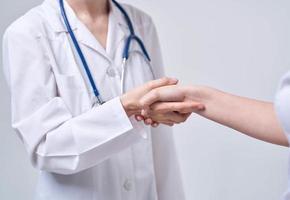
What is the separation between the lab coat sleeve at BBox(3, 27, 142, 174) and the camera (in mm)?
946

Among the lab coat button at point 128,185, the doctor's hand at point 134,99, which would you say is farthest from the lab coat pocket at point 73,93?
the lab coat button at point 128,185

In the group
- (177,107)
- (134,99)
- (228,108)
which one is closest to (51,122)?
(134,99)

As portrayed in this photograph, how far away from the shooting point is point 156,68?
128cm

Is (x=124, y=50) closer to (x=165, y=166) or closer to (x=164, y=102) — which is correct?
(x=164, y=102)

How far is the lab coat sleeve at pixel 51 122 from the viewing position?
946mm

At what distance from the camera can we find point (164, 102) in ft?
3.51

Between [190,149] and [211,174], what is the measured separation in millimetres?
126

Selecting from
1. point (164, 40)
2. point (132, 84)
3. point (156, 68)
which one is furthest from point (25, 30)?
point (164, 40)

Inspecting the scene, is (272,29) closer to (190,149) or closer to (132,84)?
(190,149)

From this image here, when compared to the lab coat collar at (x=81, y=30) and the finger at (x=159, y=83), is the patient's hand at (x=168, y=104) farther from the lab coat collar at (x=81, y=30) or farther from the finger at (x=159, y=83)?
the lab coat collar at (x=81, y=30)

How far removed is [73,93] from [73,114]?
0.05 metres

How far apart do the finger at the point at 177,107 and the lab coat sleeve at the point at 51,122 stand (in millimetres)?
116

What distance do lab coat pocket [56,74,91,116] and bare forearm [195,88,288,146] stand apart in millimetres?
294

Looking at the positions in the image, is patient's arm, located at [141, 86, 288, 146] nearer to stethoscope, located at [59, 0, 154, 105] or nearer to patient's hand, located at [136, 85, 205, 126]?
patient's hand, located at [136, 85, 205, 126]
